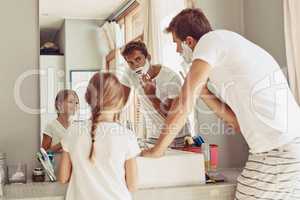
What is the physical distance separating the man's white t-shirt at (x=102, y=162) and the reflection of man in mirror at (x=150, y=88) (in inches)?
23.3

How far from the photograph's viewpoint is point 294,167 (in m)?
1.50

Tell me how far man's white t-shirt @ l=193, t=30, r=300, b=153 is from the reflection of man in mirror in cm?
53

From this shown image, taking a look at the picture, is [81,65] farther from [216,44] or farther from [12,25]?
[216,44]

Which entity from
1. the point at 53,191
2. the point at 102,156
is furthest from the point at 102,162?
the point at 53,191

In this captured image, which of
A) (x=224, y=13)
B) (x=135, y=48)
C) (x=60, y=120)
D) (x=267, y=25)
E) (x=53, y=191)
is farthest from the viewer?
(x=224, y=13)

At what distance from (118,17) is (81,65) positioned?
0.30m

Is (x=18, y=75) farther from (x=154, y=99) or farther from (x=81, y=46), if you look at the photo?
(x=154, y=99)

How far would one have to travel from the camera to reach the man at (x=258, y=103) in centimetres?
151

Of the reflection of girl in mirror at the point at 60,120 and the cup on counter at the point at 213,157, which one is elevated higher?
the reflection of girl in mirror at the point at 60,120

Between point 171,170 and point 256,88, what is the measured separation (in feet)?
1.65

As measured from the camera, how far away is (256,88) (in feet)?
5.00

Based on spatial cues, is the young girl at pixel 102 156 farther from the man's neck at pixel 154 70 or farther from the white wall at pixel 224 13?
the white wall at pixel 224 13

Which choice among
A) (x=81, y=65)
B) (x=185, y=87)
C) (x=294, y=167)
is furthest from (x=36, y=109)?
(x=294, y=167)

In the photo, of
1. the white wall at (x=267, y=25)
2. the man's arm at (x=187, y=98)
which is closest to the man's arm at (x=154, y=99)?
the man's arm at (x=187, y=98)
